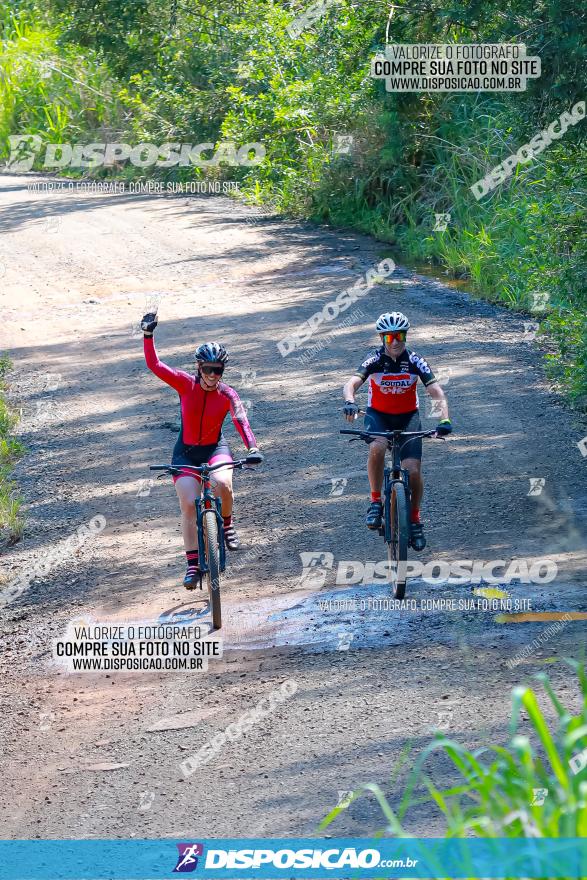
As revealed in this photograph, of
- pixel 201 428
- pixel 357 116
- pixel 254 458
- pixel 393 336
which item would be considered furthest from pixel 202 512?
pixel 357 116

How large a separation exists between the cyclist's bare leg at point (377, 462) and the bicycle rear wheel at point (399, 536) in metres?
0.42

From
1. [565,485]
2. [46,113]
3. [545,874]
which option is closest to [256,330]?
[565,485]

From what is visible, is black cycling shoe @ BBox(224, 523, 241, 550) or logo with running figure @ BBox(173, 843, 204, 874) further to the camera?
black cycling shoe @ BBox(224, 523, 241, 550)

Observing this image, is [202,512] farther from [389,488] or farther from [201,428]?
[389,488]

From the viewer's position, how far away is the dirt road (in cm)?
614

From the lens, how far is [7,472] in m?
12.2

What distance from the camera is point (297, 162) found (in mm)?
24219

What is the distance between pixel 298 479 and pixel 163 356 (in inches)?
193

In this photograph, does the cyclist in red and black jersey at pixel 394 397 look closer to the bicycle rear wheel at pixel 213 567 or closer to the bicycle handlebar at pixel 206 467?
the bicycle handlebar at pixel 206 467

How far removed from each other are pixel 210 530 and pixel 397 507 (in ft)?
4.60

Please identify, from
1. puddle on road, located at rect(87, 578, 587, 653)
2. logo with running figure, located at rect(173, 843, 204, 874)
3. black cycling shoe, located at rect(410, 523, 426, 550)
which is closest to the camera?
logo with running figure, located at rect(173, 843, 204, 874)

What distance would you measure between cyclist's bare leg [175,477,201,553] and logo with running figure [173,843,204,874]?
3.14 m

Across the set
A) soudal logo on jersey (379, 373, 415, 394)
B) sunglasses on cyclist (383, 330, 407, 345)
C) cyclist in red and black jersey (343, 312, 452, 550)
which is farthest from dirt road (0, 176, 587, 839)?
sunglasses on cyclist (383, 330, 407, 345)

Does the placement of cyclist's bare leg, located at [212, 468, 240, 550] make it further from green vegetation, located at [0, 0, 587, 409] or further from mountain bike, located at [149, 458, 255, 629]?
green vegetation, located at [0, 0, 587, 409]
